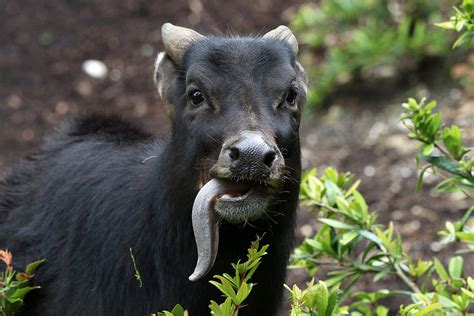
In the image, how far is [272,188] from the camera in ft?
13.5

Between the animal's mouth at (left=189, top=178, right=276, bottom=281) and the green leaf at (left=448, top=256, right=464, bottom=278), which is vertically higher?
the animal's mouth at (left=189, top=178, right=276, bottom=281)

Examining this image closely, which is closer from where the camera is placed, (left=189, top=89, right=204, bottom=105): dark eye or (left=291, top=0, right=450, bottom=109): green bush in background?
(left=189, top=89, right=204, bottom=105): dark eye

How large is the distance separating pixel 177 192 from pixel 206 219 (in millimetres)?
576

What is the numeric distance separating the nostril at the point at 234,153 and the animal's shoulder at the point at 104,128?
174 centimetres

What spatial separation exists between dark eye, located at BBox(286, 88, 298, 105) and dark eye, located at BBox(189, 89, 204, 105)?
1.32 feet

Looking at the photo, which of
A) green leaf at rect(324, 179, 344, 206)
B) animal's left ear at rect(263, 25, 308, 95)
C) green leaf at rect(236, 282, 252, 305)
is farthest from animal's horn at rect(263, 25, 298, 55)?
green leaf at rect(236, 282, 252, 305)

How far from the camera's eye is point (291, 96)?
177 inches

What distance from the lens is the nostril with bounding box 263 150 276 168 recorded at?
384cm

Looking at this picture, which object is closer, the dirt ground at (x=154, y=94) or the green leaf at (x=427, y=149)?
the green leaf at (x=427, y=149)

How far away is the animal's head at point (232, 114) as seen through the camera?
3.95 m

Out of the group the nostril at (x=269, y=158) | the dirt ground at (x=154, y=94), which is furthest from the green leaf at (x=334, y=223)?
the dirt ground at (x=154, y=94)

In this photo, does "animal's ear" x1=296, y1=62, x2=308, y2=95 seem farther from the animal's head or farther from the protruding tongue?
the protruding tongue

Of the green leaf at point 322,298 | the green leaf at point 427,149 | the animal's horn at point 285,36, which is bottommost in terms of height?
the green leaf at point 322,298

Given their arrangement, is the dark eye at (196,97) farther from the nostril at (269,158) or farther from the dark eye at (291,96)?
the nostril at (269,158)
